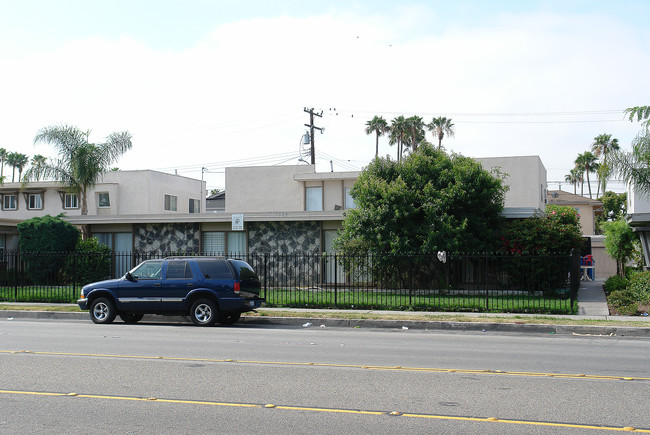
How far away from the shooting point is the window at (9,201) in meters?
48.5

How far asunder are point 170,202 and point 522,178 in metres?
26.6

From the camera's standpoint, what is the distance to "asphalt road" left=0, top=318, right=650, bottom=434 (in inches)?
263

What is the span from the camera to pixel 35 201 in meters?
47.9

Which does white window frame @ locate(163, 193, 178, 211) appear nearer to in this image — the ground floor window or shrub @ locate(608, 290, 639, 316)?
the ground floor window

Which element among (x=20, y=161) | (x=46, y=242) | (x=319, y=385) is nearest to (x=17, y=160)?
(x=20, y=161)

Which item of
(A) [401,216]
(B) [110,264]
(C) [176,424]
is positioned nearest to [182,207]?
(B) [110,264]

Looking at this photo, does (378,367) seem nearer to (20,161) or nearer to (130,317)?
(130,317)

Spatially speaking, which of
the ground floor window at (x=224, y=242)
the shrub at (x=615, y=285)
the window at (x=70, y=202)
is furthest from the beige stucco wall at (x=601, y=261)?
the window at (x=70, y=202)

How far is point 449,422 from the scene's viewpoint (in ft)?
22.0

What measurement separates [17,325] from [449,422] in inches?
537

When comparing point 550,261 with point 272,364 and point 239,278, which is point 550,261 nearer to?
point 239,278

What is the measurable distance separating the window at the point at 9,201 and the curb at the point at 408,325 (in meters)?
32.1

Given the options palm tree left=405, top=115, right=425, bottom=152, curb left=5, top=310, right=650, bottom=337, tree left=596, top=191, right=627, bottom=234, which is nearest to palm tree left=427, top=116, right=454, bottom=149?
palm tree left=405, top=115, right=425, bottom=152

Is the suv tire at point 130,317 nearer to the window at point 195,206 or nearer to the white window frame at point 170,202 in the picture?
the white window frame at point 170,202
